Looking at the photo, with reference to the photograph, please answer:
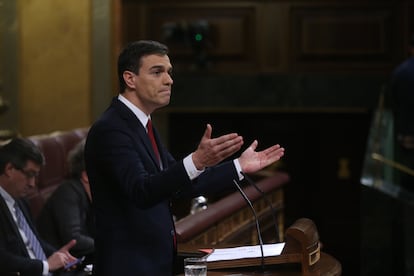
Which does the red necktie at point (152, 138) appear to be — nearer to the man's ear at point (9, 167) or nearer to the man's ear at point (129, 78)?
the man's ear at point (129, 78)

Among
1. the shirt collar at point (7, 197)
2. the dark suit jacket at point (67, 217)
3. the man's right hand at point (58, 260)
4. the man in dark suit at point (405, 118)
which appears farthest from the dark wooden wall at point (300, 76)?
the man's right hand at point (58, 260)

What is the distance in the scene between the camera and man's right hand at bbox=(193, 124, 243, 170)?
2.65m

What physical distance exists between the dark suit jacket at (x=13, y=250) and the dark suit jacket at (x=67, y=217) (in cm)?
32

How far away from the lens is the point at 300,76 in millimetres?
9219

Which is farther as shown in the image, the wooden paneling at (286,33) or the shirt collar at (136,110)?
the wooden paneling at (286,33)

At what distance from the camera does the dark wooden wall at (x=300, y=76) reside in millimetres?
9125

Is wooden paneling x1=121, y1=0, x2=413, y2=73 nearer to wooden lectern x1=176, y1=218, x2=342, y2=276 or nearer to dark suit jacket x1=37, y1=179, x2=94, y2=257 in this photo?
dark suit jacket x1=37, y1=179, x2=94, y2=257

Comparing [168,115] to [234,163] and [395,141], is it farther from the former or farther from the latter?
[234,163]

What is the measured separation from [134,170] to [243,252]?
49 centimetres

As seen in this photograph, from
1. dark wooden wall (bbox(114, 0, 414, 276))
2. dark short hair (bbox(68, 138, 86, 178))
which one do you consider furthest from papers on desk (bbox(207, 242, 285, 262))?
dark wooden wall (bbox(114, 0, 414, 276))

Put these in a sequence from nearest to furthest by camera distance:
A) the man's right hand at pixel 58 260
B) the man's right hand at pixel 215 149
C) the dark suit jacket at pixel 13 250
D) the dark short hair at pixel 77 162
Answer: the man's right hand at pixel 215 149 → the dark suit jacket at pixel 13 250 → the man's right hand at pixel 58 260 → the dark short hair at pixel 77 162

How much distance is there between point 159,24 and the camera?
9.31 m

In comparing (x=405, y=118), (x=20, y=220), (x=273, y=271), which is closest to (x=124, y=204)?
(x=273, y=271)

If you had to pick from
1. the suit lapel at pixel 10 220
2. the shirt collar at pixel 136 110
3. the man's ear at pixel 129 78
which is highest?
the man's ear at pixel 129 78
